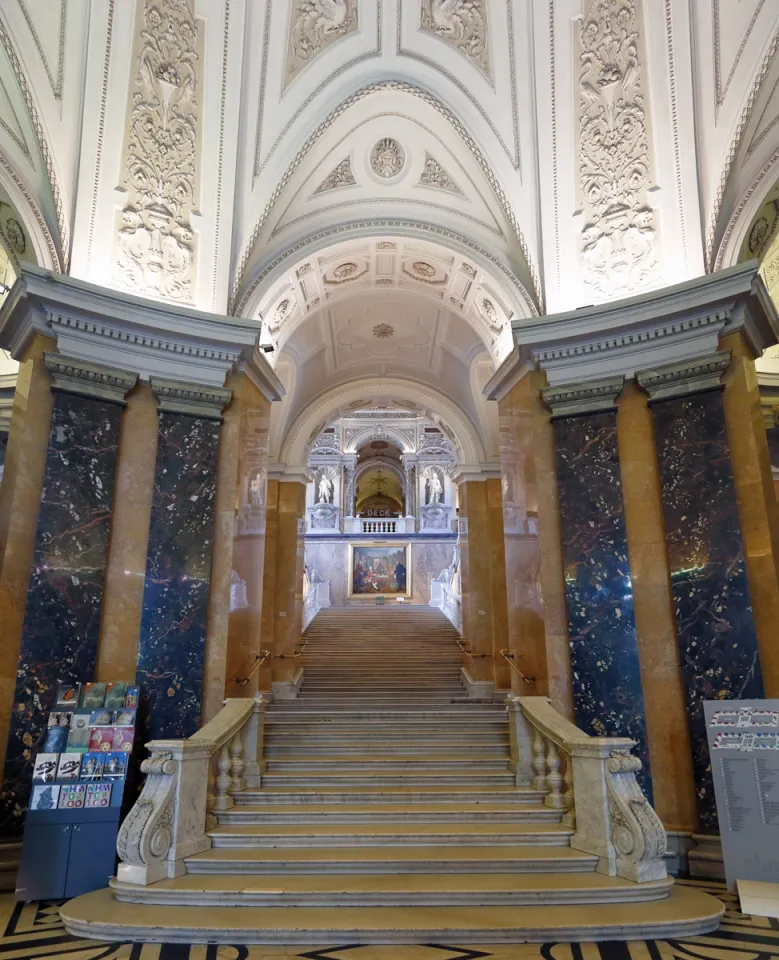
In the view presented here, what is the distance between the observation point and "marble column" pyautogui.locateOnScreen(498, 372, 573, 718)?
7664 mm

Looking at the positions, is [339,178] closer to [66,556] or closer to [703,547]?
[66,556]

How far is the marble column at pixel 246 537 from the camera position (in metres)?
8.01

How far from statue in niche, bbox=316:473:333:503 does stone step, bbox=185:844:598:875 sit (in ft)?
63.6

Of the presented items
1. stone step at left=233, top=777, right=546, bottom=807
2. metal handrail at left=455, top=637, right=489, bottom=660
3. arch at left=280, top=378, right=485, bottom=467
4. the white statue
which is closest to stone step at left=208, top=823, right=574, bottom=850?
stone step at left=233, top=777, right=546, bottom=807

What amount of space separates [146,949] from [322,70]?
934cm

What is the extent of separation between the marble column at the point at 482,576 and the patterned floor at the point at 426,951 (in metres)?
7.71

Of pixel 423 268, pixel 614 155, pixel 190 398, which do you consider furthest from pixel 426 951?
pixel 423 268

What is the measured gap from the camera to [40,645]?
6.61 metres

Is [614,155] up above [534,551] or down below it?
above

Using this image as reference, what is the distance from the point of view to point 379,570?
2338cm

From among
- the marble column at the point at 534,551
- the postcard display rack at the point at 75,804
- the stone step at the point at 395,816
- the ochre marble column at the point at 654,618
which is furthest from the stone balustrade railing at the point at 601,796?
the postcard display rack at the point at 75,804

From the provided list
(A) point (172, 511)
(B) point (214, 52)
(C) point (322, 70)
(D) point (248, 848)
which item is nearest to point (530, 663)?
(D) point (248, 848)

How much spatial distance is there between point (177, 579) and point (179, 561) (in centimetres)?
20

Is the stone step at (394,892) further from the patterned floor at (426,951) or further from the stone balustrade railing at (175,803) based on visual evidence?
the patterned floor at (426,951)
